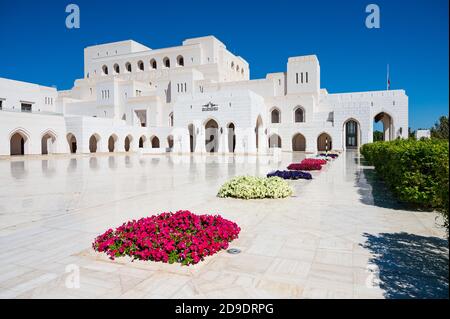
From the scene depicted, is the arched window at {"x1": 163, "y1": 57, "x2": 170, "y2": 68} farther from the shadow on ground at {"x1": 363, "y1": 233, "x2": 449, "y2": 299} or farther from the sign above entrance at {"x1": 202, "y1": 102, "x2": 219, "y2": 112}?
the shadow on ground at {"x1": 363, "y1": 233, "x2": 449, "y2": 299}

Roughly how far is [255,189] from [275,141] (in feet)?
123

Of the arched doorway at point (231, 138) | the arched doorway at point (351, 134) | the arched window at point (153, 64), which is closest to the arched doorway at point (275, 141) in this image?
the arched doorway at point (231, 138)

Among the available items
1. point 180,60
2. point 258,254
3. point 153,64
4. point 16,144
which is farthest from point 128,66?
point 258,254

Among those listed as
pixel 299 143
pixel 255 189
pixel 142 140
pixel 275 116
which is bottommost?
pixel 255 189

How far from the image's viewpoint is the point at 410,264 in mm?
3861

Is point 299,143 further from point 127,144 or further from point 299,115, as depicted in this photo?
point 127,144

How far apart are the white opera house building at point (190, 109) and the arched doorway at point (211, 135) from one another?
14 centimetres

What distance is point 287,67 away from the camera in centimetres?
4681

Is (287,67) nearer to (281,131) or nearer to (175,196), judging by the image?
(281,131)

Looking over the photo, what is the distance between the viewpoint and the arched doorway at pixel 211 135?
138 feet

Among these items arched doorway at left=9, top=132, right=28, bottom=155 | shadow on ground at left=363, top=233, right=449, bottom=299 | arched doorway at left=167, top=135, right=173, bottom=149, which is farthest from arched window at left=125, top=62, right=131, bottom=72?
shadow on ground at left=363, top=233, right=449, bottom=299

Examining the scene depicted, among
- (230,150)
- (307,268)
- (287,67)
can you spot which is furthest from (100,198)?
(287,67)
